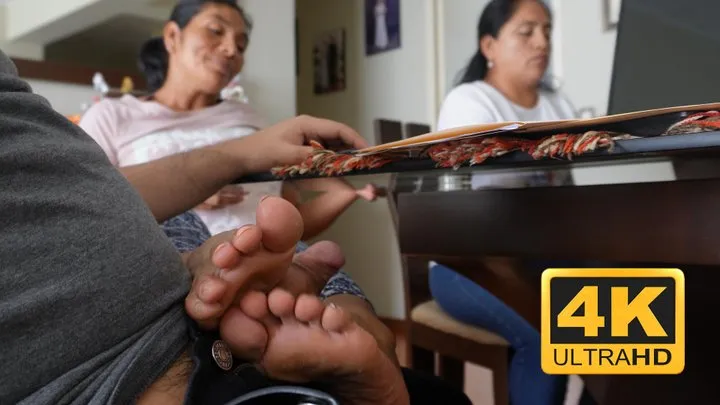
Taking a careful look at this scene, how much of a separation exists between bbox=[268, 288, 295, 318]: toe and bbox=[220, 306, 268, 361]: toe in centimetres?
1

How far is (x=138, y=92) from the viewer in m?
1.95

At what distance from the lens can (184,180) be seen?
0.71 m

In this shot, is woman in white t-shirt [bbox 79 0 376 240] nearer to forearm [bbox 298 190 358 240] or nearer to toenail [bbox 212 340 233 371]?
forearm [bbox 298 190 358 240]

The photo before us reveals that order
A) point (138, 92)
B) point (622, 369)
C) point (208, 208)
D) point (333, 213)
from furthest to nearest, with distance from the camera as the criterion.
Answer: point (138, 92), point (208, 208), point (333, 213), point (622, 369)

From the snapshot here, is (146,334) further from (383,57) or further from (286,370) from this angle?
(383,57)

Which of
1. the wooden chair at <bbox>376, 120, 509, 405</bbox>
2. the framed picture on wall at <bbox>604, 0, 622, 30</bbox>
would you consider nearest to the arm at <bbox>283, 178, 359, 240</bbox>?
the wooden chair at <bbox>376, 120, 509, 405</bbox>

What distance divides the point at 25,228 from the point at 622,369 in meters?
0.39

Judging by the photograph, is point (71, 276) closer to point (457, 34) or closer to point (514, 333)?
point (514, 333)

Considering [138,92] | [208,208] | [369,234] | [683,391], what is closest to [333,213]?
[683,391]

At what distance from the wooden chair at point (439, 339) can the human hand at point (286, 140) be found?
410mm

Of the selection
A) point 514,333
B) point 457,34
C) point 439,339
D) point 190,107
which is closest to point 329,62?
point 457,34

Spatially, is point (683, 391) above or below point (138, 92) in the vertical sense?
below

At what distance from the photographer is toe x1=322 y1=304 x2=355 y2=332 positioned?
40cm

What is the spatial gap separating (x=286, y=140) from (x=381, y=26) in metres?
2.30
